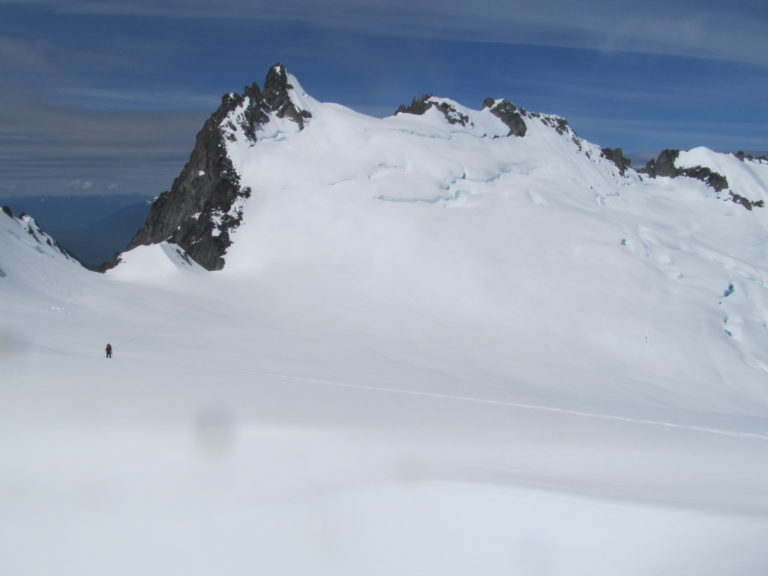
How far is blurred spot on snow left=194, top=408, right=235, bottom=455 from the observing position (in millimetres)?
11266

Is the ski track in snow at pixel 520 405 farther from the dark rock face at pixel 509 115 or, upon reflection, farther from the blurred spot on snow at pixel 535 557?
the dark rock face at pixel 509 115

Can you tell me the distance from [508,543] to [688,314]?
35923 mm

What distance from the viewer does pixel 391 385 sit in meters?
19.1

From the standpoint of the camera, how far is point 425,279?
37.5 metres

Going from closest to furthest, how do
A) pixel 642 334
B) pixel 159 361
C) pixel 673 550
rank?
pixel 673 550 < pixel 159 361 < pixel 642 334

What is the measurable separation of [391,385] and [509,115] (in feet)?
170

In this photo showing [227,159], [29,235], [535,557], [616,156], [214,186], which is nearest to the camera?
[535,557]

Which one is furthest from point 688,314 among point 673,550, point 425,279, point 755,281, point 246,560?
point 246,560

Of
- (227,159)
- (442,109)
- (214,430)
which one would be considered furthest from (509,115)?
(214,430)

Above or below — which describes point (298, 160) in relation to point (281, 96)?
below

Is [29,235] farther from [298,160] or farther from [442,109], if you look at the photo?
[442,109]

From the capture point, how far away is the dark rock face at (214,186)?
40.8 metres

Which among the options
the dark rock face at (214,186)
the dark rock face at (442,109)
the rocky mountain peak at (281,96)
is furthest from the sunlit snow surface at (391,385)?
the dark rock face at (442,109)

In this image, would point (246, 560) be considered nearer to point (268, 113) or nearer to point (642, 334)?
point (642, 334)
